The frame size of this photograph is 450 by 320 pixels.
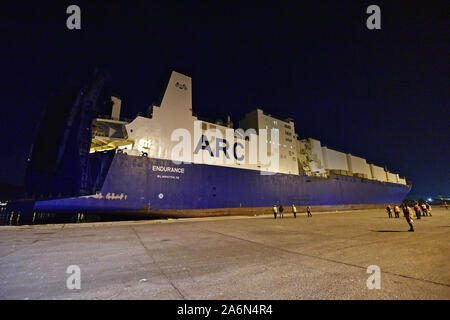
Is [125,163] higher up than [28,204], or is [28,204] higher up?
[125,163]

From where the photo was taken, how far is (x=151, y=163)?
48.6 ft

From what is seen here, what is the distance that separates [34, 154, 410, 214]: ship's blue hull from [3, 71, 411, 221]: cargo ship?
7cm

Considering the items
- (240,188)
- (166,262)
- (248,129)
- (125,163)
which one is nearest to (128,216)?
(125,163)

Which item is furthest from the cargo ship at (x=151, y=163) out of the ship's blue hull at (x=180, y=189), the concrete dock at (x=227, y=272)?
the concrete dock at (x=227, y=272)

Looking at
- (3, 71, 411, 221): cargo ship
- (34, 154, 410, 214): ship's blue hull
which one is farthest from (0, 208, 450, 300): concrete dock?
(3, 71, 411, 221): cargo ship

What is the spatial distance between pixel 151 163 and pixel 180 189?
3.16m

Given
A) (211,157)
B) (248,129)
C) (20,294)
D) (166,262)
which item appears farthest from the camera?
(248,129)

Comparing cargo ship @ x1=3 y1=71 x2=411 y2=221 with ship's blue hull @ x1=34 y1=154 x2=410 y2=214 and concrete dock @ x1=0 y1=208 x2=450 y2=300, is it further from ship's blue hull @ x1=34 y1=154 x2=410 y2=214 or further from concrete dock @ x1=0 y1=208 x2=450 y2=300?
concrete dock @ x1=0 y1=208 x2=450 y2=300

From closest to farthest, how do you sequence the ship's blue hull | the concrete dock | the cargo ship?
the concrete dock → the ship's blue hull → the cargo ship

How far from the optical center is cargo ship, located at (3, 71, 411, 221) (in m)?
13.5

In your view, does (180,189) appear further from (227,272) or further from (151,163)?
(227,272)
